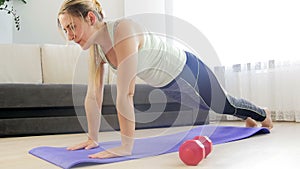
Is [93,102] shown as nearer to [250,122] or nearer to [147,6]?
[250,122]

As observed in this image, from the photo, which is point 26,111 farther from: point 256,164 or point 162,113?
point 256,164

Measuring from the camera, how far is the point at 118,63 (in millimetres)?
1287

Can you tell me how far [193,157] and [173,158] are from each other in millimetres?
146

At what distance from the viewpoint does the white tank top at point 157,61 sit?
1419 mm

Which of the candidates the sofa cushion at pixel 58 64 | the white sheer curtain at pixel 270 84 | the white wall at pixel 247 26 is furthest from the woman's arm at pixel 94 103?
the white wall at pixel 247 26

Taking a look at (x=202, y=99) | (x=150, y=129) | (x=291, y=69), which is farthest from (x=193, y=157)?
(x=291, y=69)

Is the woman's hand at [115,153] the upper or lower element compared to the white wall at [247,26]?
lower

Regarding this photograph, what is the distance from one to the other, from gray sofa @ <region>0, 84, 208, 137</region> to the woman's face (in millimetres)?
651

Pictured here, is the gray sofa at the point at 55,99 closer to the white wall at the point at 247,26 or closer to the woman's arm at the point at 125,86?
the woman's arm at the point at 125,86

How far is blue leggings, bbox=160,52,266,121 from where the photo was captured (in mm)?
1639

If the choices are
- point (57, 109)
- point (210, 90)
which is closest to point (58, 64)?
point (57, 109)

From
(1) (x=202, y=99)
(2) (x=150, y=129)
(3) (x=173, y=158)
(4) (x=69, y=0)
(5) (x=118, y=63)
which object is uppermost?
(4) (x=69, y=0)

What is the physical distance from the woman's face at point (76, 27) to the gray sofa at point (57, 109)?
2.14 feet

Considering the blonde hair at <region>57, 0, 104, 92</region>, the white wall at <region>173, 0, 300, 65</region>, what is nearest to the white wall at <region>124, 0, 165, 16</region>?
the white wall at <region>173, 0, 300, 65</region>
